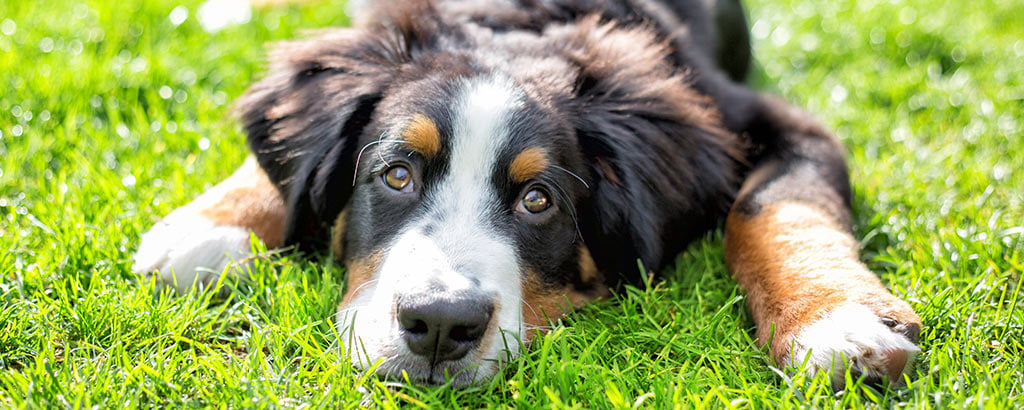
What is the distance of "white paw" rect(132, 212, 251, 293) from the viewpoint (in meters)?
3.06

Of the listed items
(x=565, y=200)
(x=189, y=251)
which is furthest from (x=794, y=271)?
(x=189, y=251)

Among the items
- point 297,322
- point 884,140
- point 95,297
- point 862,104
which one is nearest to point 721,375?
point 297,322

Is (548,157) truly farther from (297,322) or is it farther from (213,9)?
(213,9)

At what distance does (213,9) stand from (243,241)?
2724 mm

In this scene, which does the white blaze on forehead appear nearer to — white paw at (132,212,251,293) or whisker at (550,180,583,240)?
whisker at (550,180,583,240)

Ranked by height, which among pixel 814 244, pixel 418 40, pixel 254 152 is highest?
pixel 418 40

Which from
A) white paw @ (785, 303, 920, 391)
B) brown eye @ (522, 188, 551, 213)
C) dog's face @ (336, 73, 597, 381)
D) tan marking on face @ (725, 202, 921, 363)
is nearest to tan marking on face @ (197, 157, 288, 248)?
dog's face @ (336, 73, 597, 381)

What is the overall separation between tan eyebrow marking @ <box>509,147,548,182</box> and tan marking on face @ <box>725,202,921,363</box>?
768 mm

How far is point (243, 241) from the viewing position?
317 cm

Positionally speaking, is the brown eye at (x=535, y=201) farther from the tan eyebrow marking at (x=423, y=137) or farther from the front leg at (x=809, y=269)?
the front leg at (x=809, y=269)

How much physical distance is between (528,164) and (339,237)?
762 mm

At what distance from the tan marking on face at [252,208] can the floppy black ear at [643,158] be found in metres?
1.06

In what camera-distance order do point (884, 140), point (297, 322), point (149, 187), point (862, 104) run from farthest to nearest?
1. point (862, 104)
2. point (884, 140)
3. point (149, 187)
4. point (297, 322)

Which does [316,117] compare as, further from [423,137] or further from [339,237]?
[423,137]
